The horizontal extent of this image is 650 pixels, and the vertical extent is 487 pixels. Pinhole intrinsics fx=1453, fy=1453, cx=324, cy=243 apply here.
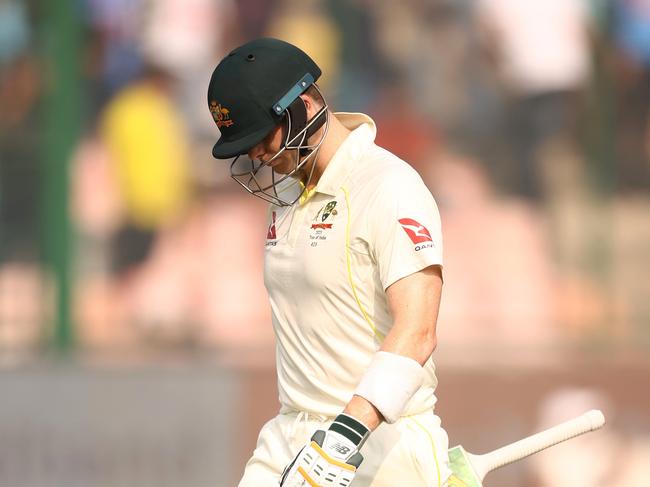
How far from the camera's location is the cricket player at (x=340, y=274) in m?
4.03

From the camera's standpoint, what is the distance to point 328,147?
4.45 m

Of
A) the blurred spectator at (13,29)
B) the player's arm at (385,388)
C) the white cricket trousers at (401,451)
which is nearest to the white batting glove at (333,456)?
the player's arm at (385,388)

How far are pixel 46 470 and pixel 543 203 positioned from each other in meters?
3.31

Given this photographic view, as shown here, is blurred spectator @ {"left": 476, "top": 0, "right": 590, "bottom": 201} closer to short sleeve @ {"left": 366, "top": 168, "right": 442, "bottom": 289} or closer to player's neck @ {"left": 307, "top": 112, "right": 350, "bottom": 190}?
player's neck @ {"left": 307, "top": 112, "right": 350, "bottom": 190}

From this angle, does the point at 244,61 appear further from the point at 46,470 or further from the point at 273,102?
the point at 46,470

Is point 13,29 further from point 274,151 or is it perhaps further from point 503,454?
point 503,454

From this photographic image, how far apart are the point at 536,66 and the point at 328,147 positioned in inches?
178

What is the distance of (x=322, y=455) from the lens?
3889 mm

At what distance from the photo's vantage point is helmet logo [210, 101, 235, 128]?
4.27 meters

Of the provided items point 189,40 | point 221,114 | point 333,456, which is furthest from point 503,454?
point 189,40

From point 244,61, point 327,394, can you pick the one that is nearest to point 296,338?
point 327,394

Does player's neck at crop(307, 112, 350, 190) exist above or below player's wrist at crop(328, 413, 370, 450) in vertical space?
above

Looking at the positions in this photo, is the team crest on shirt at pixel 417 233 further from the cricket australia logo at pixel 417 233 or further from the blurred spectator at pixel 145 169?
the blurred spectator at pixel 145 169

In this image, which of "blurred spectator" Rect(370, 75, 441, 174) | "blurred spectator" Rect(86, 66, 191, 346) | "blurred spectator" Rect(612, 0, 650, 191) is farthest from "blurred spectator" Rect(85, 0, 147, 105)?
"blurred spectator" Rect(612, 0, 650, 191)
